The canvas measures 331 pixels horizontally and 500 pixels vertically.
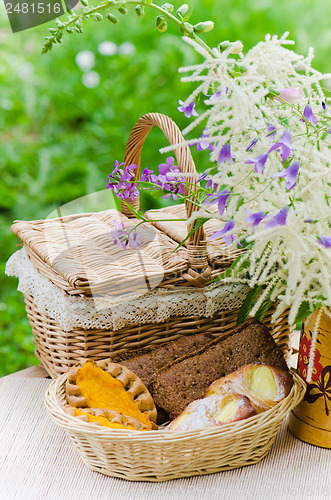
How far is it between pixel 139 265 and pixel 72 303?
0.14 metres

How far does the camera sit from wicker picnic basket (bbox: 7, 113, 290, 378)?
96 cm

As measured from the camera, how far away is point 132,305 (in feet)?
3.20

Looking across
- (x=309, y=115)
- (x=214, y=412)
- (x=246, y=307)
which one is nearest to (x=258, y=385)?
(x=214, y=412)

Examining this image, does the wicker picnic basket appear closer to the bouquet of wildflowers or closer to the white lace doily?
the white lace doily

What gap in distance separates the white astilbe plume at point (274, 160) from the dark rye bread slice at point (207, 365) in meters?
0.19

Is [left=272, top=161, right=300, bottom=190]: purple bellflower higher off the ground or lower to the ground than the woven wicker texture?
higher

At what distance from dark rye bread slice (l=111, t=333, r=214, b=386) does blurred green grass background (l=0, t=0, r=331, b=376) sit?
0.99m

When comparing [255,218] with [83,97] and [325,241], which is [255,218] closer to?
[325,241]

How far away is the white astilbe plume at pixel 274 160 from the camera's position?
68cm

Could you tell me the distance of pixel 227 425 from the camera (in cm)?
77

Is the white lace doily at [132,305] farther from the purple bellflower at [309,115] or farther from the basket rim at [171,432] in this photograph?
the purple bellflower at [309,115]

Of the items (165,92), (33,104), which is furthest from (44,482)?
(33,104)
